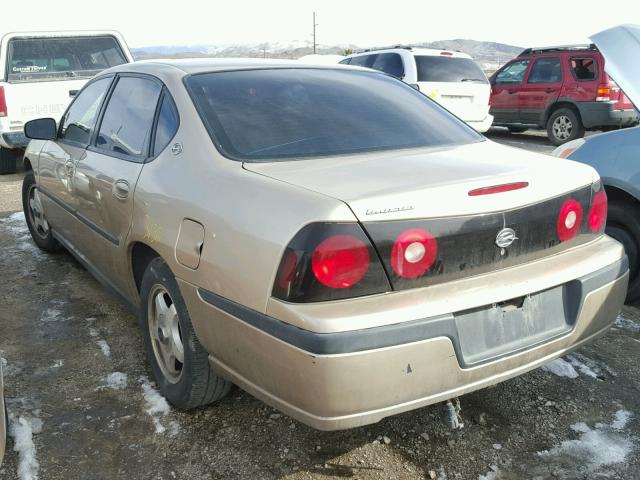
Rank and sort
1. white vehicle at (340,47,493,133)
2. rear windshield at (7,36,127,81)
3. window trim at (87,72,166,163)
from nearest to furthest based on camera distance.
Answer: window trim at (87,72,166,163), rear windshield at (7,36,127,81), white vehicle at (340,47,493,133)

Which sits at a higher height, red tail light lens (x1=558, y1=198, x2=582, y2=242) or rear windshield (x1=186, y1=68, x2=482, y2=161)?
rear windshield (x1=186, y1=68, x2=482, y2=161)

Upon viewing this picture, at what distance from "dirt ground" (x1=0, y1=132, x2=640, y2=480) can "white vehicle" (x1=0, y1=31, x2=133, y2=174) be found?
543 cm

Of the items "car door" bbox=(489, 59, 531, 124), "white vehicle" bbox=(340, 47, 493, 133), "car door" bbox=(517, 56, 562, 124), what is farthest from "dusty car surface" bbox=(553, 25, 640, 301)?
"car door" bbox=(489, 59, 531, 124)

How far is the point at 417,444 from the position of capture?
2.51 metres

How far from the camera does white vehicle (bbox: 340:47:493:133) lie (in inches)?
400

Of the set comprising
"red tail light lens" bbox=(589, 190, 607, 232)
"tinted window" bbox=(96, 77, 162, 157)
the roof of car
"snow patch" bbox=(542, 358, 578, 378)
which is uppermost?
the roof of car

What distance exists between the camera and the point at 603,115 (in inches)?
433

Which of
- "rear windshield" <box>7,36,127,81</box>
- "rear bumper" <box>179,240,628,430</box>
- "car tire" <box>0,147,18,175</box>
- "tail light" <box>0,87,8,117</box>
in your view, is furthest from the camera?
"car tire" <box>0,147,18,175</box>

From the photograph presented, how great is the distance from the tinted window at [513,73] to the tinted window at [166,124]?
11276 mm

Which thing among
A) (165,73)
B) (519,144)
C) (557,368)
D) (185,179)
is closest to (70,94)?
(165,73)

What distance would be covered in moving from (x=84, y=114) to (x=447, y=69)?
7.85 meters

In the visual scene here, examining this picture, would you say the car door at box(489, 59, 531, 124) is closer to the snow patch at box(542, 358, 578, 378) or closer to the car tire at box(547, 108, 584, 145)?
the car tire at box(547, 108, 584, 145)

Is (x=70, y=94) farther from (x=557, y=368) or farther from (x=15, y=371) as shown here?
(x=557, y=368)

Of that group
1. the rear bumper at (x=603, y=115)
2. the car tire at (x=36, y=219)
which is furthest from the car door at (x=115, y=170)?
the rear bumper at (x=603, y=115)
